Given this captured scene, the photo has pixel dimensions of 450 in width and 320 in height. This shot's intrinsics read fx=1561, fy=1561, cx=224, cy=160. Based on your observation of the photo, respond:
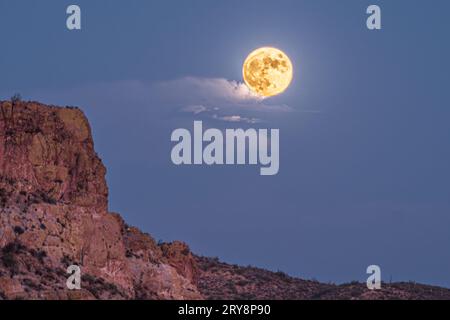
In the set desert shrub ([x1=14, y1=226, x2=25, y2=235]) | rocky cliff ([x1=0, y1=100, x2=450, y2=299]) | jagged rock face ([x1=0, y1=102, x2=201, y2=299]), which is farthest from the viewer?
desert shrub ([x1=14, y1=226, x2=25, y2=235])

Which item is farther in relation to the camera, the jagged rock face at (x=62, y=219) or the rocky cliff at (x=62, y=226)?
the jagged rock face at (x=62, y=219)

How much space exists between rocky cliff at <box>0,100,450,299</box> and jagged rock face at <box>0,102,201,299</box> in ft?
0.19

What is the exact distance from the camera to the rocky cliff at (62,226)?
87.1 m

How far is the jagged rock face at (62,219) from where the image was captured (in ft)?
289

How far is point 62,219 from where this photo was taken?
91250mm

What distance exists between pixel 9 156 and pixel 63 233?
5.92 m

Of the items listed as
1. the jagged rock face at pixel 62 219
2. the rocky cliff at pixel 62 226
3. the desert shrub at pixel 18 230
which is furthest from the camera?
the desert shrub at pixel 18 230

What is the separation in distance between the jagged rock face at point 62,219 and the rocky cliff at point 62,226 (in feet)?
0.19

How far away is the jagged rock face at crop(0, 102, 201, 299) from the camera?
8800 centimetres

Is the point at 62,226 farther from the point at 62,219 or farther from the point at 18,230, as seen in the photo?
the point at 18,230

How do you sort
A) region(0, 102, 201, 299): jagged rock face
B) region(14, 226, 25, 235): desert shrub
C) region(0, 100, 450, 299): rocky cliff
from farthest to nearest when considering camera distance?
1. region(14, 226, 25, 235): desert shrub
2. region(0, 102, 201, 299): jagged rock face
3. region(0, 100, 450, 299): rocky cliff

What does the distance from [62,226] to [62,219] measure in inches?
18.6

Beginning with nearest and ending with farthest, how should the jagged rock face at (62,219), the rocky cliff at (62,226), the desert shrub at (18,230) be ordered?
the rocky cliff at (62,226), the jagged rock face at (62,219), the desert shrub at (18,230)
